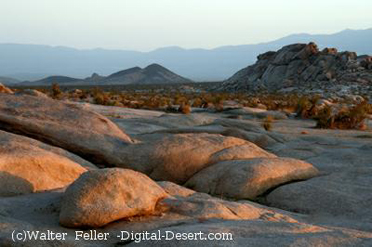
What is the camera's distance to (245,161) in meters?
10.3

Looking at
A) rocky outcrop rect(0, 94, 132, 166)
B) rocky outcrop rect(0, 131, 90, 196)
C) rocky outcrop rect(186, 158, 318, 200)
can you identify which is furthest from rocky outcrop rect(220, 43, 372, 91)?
rocky outcrop rect(0, 131, 90, 196)

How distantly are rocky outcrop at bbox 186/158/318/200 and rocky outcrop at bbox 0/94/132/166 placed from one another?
196cm

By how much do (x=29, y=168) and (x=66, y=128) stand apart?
2628mm

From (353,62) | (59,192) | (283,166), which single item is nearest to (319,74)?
(353,62)

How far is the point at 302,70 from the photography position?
58219 mm

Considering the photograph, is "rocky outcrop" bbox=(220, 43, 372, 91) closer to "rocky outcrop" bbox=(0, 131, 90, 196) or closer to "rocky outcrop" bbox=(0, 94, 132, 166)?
"rocky outcrop" bbox=(0, 94, 132, 166)

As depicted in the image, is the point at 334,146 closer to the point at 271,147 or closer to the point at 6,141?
the point at 271,147

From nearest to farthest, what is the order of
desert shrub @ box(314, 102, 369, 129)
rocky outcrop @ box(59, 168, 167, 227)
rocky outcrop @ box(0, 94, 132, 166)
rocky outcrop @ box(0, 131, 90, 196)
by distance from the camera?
rocky outcrop @ box(59, 168, 167, 227), rocky outcrop @ box(0, 131, 90, 196), rocky outcrop @ box(0, 94, 132, 166), desert shrub @ box(314, 102, 369, 129)

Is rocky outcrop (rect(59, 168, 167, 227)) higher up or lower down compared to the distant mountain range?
higher up

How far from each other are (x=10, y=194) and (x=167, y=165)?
3739 millimetres

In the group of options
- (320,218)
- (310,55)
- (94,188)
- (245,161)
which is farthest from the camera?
(310,55)

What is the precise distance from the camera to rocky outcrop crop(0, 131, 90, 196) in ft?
25.1

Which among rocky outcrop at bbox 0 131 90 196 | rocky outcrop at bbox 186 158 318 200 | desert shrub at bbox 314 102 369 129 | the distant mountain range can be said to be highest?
rocky outcrop at bbox 0 131 90 196

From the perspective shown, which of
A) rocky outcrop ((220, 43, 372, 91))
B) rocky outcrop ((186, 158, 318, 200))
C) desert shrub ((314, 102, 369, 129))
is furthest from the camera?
rocky outcrop ((220, 43, 372, 91))
